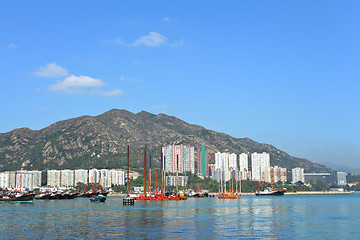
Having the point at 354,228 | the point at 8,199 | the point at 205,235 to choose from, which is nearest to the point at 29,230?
the point at 205,235

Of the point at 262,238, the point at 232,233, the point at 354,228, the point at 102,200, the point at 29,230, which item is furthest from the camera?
the point at 102,200

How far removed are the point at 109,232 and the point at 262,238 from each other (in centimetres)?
1783

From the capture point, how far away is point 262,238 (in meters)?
44.8

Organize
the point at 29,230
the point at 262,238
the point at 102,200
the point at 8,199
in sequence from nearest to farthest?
1. the point at 262,238
2. the point at 29,230
3. the point at 102,200
4. the point at 8,199

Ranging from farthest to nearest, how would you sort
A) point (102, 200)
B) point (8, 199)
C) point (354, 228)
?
1. point (8, 199)
2. point (102, 200)
3. point (354, 228)

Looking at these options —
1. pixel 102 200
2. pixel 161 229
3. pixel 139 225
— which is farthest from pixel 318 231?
pixel 102 200

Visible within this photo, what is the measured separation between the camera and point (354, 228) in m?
55.7

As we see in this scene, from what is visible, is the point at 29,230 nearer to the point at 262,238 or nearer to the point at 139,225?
the point at 139,225

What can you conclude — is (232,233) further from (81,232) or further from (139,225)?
(81,232)

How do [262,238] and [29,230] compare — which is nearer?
[262,238]

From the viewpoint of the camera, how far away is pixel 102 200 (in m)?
148

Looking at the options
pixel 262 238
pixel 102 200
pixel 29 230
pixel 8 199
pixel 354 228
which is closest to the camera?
pixel 262 238

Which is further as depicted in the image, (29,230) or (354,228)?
(354,228)

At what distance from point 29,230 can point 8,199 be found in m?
119
